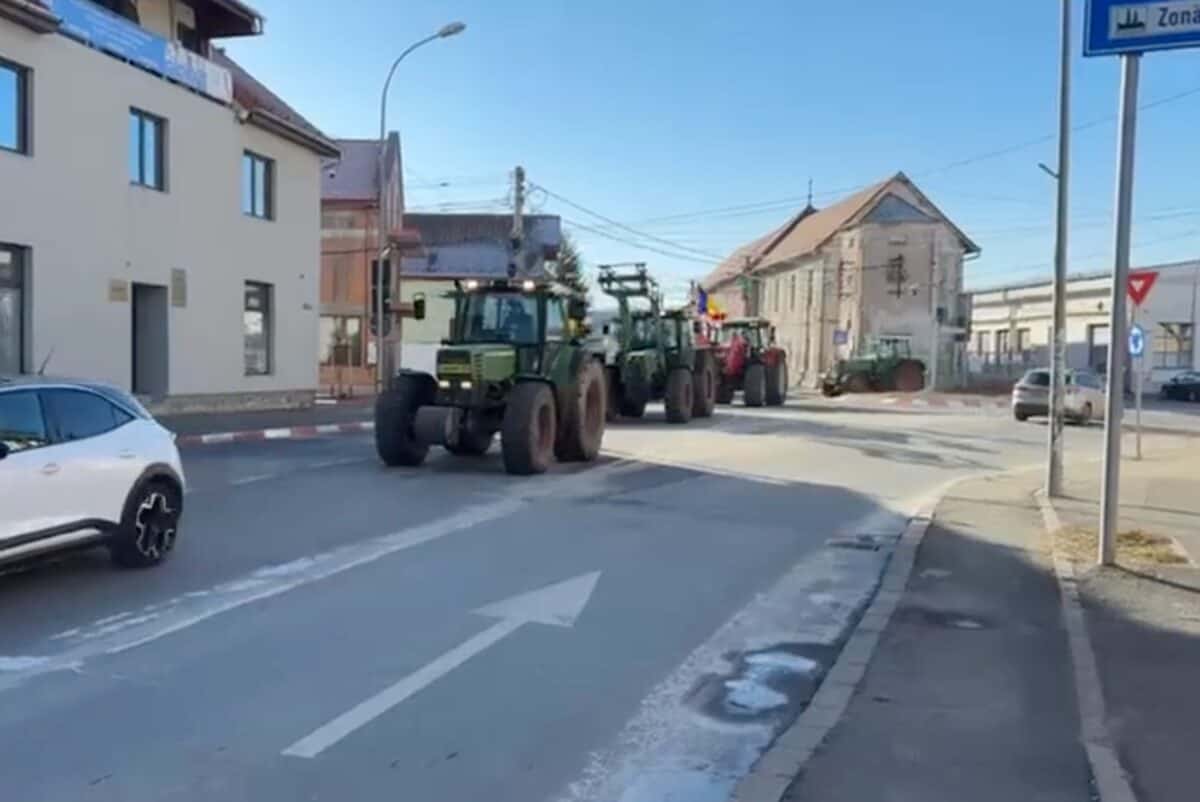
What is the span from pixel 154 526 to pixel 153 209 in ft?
50.5

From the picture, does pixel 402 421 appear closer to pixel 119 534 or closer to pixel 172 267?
pixel 119 534

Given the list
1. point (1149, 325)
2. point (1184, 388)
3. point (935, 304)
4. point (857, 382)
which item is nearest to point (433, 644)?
point (857, 382)

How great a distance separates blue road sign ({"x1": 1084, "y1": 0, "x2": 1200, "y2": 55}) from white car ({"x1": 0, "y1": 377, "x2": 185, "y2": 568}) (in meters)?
7.95

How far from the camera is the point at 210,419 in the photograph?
23.5m

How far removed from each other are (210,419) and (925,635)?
62.9 ft

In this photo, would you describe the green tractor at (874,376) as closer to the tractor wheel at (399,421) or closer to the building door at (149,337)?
the building door at (149,337)

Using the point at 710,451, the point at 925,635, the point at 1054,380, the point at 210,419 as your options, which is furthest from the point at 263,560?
the point at 210,419

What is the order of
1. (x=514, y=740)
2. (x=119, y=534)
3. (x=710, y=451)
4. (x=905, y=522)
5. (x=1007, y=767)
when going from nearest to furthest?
(x=1007, y=767), (x=514, y=740), (x=119, y=534), (x=905, y=522), (x=710, y=451)

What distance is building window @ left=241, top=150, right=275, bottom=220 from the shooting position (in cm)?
2636

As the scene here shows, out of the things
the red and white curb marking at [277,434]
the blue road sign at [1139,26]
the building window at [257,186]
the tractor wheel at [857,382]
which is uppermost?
the building window at [257,186]

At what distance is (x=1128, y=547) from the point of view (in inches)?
403

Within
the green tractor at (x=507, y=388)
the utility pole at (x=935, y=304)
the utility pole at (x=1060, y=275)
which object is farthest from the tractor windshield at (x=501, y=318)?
the utility pole at (x=935, y=304)

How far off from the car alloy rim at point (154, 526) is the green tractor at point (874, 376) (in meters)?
40.2

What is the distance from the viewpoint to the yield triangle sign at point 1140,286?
677 inches
